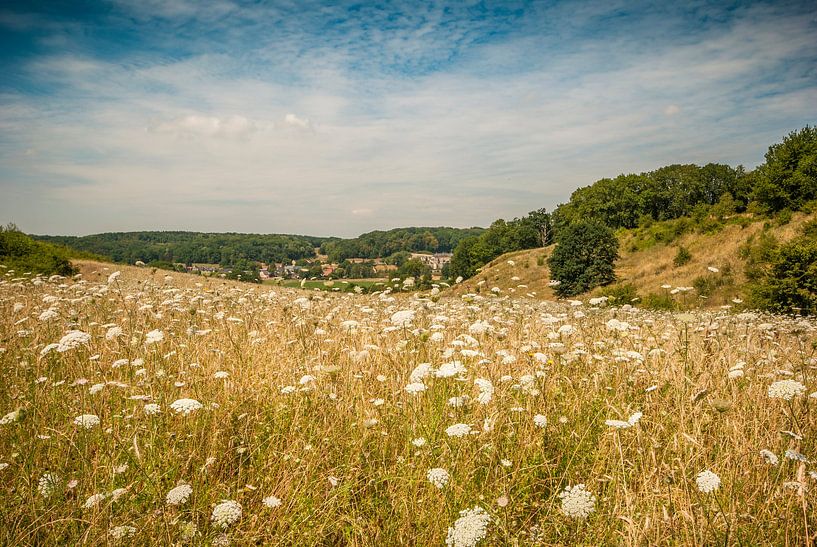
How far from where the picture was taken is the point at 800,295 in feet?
57.9

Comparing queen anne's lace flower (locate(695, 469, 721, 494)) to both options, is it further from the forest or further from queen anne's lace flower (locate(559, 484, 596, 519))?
the forest

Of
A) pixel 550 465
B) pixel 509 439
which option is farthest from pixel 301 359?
pixel 550 465

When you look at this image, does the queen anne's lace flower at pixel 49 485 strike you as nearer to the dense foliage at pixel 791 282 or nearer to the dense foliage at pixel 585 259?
the dense foliage at pixel 791 282

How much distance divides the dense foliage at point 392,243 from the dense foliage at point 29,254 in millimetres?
82089

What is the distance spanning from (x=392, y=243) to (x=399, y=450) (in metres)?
156

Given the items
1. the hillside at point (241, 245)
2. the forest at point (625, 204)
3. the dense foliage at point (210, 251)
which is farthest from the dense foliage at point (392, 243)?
the forest at point (625, 204)

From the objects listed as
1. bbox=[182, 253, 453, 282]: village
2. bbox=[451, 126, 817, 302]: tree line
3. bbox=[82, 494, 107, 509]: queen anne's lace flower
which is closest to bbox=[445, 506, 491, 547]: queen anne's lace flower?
bbox=[82, 494, 107, 509]: queen anne's lace flower

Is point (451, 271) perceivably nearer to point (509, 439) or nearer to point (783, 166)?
point (783, 166)

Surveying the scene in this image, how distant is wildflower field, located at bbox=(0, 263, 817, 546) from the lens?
2.15 meters

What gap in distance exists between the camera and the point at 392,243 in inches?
6216

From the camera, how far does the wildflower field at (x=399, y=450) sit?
2.15m

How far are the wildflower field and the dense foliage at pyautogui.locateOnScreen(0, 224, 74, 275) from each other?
26987 mm

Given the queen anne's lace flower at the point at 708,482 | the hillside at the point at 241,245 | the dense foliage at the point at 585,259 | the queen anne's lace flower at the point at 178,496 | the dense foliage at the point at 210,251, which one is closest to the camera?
the queen anne's lace flower at the point at 708,482

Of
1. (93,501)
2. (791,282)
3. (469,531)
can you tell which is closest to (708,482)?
(469,531)
